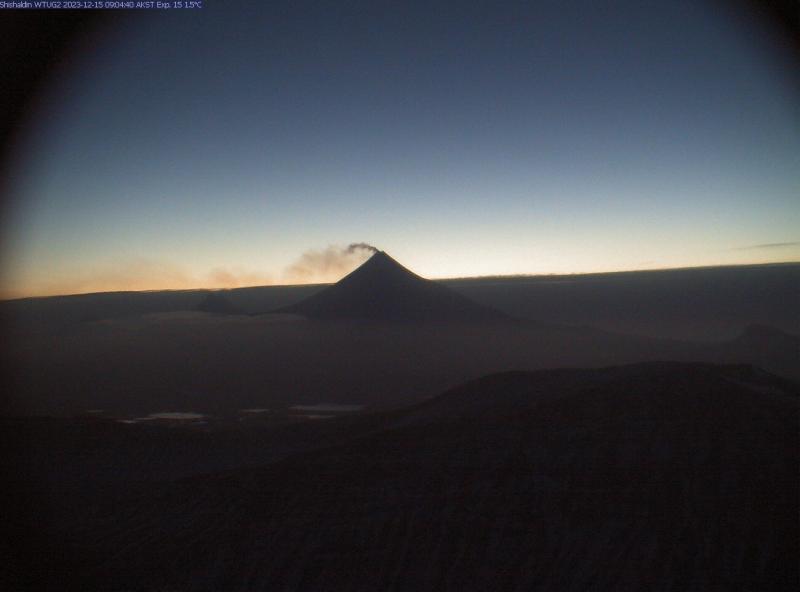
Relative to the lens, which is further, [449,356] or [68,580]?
[449,356]

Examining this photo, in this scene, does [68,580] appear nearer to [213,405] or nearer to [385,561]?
[385,561]

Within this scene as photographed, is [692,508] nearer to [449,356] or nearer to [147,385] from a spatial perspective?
[147,385]

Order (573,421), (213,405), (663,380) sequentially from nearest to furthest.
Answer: (573,421)
(663,380)
(213,405)

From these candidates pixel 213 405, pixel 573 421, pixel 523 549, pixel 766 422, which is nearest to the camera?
pixel 523 549

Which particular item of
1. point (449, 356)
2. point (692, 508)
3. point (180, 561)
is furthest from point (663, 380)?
point (449, 356)

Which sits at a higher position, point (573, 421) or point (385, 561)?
point (573, 421)

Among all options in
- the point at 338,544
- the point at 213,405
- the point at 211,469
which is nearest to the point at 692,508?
the point at 338,544
